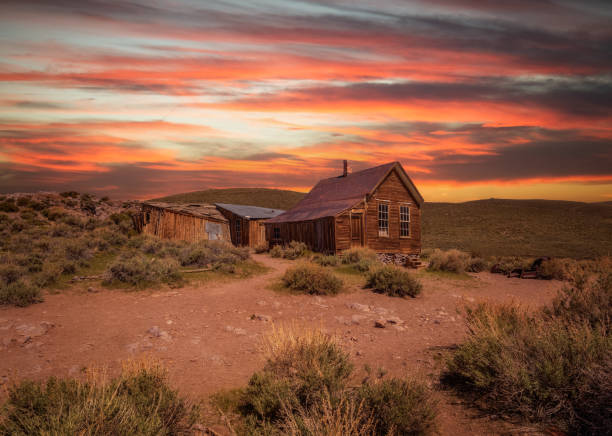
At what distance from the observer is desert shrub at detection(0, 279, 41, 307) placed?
30.2 ft

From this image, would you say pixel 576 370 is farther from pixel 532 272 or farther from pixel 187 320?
pixel 532 272

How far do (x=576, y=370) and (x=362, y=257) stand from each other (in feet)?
47.1

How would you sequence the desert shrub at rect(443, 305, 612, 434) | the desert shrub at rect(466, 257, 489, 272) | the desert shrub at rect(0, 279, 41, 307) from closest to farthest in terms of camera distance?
the desert shrub at rect(443, 305, 612, 434) → the desert shrub at rect(0, 279, 41, 307) → the desert shrub at rect(466, 257, 489, 272)

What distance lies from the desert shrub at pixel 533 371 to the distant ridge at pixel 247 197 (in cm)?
7192

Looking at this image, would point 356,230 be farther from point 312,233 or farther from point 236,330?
point 236,330

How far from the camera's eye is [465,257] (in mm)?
19547

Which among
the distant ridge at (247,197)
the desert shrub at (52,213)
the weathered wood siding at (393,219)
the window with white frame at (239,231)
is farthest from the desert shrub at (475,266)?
the distant ridge at (247,197)

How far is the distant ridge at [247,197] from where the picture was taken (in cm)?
8013

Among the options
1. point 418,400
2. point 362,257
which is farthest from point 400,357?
point 362,257

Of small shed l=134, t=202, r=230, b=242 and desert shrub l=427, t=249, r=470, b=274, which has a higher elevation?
small shed l=134, t=202, r=230, b=242

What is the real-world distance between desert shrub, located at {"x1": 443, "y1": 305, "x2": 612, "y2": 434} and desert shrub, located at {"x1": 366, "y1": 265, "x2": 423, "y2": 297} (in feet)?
20.6

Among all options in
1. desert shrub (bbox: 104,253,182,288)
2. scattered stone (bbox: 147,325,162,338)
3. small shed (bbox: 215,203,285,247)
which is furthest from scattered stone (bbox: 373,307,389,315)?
small shed (bbox: 215,203,285,247)

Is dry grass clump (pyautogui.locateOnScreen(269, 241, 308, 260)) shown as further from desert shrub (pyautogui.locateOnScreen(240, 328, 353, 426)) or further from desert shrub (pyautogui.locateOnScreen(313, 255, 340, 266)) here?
desert shrub (pyautogui.locateOnScreen(240, 328, 353, 426))

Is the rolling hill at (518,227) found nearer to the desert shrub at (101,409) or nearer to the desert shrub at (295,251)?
the desert shrub at (295,251)
